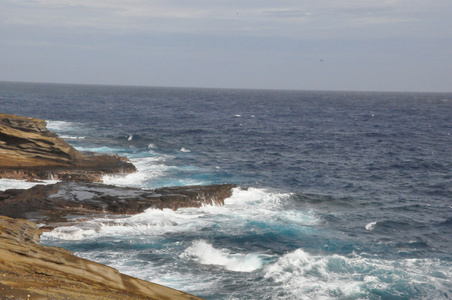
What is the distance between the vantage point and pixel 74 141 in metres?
71.1

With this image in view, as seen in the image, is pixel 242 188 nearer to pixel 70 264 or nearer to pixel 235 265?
pixel 235 265

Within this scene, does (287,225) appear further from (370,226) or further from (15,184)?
(15,184)

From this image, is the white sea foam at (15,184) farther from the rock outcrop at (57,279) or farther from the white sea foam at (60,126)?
the white sea foam at (60,126)

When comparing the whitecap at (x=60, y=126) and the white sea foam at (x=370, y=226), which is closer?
the white sea foam at (x=370, y=226)

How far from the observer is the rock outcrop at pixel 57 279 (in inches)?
596

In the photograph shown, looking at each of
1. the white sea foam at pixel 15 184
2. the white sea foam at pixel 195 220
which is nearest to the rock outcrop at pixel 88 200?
the white sea foam at pixel 195 220

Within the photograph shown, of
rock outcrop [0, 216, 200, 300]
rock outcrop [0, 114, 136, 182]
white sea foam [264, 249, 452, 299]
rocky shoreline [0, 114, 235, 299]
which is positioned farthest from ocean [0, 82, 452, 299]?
rock outcrop [0, 216, 200, 300]

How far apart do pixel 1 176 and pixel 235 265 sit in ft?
89.0

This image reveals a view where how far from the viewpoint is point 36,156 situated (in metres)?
46.5

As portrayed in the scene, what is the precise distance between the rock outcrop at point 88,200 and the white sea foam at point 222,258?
7615 mm

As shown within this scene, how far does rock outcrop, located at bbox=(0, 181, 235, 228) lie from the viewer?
33844 mm

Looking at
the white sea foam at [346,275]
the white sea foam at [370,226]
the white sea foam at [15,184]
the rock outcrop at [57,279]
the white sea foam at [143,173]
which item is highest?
the rock outcrop at [57,279]

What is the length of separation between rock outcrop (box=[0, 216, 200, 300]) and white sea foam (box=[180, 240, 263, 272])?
33.7 feet

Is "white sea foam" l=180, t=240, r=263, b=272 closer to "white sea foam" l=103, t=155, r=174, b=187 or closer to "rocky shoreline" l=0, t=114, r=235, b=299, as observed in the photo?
"rocky shoreline" l=0, t=114, r=235, b=299
